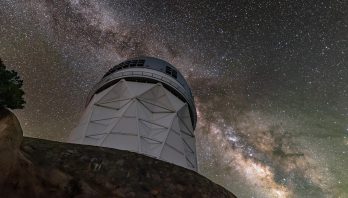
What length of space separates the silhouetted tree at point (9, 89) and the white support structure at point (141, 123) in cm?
1280

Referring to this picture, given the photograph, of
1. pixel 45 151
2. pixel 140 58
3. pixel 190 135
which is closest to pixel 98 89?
pixel 140 58

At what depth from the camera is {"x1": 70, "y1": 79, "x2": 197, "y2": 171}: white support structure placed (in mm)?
20609

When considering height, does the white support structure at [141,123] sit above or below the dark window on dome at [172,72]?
below

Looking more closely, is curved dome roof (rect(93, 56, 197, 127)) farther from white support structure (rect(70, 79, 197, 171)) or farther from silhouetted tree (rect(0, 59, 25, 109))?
silhouetted tree (rect(0, 59, 25, 109))

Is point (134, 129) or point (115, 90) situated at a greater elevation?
point (115, 90)

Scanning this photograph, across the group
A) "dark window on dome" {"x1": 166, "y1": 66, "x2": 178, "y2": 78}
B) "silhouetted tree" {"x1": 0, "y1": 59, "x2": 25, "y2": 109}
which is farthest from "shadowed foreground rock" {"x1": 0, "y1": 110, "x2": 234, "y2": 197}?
"dark window on dome" {"x1": 166, "y1": 66, "x2": 178, "y2": 78}

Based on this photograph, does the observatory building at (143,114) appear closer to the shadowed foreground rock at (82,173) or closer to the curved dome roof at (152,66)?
the curved dome roof at (152,66)

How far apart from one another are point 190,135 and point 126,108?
19.2ft

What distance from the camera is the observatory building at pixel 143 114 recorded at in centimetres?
2078

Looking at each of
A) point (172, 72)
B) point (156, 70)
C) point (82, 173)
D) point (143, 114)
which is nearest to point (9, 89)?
point (82, 173)

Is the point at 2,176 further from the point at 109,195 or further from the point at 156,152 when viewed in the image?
the point at 156,152

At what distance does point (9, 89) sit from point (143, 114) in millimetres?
15298

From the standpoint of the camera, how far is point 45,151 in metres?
7.81

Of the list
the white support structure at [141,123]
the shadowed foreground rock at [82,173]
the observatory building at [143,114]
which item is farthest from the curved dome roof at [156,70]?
the shadowed foreground rock at [82,173]
